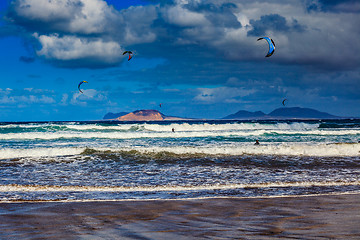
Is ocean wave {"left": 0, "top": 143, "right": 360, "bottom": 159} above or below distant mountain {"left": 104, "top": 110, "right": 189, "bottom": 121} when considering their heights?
below

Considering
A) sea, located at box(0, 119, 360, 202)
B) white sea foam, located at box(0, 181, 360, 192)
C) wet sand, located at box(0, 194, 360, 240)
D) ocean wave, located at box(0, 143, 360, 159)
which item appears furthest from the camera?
ocean wave, located at box(0, 143, 360, 159)

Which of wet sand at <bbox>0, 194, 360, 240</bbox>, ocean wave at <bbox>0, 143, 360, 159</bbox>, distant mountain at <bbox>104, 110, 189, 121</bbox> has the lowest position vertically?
wet sand at <bbox>0, 194, 360, 240</bbox>

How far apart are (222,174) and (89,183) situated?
431 centimetres

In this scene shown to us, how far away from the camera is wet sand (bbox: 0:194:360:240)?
4.70 metres

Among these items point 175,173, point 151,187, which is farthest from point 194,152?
point 151,187

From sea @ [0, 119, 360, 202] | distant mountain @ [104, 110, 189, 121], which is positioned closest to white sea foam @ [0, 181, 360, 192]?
sea @ [0, 119, 360, 202]

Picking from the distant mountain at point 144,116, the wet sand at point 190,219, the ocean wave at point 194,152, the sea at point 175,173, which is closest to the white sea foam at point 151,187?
the sea at point 175,173

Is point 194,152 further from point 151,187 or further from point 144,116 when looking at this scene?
point 144,116

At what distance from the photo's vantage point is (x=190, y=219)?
18.6 feet

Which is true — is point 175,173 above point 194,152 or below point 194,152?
below

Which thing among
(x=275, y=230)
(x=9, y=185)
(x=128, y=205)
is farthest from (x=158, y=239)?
(x=9, y=185)

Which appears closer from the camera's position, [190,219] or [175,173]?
[190,219]

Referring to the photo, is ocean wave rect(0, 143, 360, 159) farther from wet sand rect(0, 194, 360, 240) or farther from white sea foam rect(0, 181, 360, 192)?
wet sand rect(0, 194, 360, 240)

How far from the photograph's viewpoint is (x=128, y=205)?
274 inches
